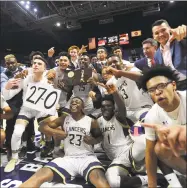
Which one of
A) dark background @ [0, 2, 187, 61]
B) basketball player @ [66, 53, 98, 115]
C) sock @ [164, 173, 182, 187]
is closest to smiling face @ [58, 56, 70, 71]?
basketball player @ [66, 53, 98, 115]

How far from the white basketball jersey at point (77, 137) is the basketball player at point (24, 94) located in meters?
0.54

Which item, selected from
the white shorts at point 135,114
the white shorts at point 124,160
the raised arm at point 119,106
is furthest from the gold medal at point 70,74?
the white shorts at point 124,160

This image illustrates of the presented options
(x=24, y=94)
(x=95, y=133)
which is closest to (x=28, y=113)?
(x=24, y=94)

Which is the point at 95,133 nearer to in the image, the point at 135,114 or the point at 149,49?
the point at 135,114

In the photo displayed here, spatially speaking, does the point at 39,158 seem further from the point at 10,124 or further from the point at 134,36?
the point at 134,36

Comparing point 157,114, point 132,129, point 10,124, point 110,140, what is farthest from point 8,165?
point 157,114

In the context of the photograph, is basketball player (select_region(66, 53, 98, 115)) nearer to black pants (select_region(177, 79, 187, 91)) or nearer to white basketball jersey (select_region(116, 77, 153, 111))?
white basketball jersey (select_region(116, 77, 153, 111))

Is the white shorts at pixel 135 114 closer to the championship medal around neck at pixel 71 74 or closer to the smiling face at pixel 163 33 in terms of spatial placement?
the championship medal around neck at pixel 71 74

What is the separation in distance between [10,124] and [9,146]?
0.34m

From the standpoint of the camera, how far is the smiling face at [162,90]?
59.8 inches

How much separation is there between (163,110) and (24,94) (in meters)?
2.15

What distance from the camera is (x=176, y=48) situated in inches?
63.8

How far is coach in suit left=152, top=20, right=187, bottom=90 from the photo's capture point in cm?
142

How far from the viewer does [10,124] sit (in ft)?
→ 11.3
